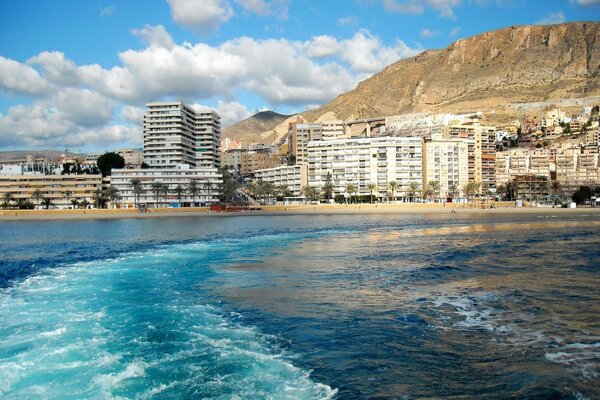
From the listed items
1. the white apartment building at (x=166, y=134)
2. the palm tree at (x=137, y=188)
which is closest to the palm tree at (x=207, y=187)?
the palm tree at (x=137, y=188)

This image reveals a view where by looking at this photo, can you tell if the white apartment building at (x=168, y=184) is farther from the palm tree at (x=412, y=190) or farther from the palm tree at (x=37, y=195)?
the palm tree at (x=412, y=190)

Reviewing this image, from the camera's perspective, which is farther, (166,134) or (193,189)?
(166,134)

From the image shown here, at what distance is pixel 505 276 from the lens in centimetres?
2014

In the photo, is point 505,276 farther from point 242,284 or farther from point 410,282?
point 242,284

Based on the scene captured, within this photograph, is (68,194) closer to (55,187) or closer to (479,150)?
(55,187)

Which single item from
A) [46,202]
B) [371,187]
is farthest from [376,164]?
[46,202]

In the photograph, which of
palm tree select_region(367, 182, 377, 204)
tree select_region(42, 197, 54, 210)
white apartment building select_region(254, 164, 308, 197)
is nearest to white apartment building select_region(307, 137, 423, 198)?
palm tree select_region(367, 182, 377, 204)

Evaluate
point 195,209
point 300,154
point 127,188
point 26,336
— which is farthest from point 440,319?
point 300,154

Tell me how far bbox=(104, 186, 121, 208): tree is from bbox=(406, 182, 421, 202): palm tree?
69.6 m

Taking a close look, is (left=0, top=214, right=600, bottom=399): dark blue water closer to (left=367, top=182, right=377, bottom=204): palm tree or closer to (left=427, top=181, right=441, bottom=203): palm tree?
(left=367, top=182, right=377, bottom=204): palm tree

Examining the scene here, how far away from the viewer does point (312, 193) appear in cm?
12562

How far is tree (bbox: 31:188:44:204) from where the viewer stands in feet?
379

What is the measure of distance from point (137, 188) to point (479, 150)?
306 feet

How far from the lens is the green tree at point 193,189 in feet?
381
